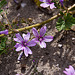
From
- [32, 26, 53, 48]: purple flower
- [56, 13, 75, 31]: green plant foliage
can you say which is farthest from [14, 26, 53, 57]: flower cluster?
[56, 13, 75, 31]: green plant foliage

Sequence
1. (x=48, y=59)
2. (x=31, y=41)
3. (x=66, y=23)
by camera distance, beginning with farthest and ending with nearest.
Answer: (x=48, y=59) < (x=66, y=23) < (x=31, y=41)

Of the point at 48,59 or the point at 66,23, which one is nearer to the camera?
the point at 66,23

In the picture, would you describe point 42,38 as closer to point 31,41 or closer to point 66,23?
point 31,41

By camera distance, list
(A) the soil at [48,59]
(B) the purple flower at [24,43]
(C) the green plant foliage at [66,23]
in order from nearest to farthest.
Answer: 1. (B) the purple flower at [24,43]
2. (C) the green plant foliage at [66,23]
3. (A) the soil at [48,59]

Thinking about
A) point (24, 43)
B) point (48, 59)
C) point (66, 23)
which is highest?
point (66, 23)

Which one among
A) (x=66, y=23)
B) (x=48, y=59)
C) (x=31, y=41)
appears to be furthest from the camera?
(x=48, y=59)

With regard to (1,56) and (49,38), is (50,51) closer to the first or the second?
(49,38)

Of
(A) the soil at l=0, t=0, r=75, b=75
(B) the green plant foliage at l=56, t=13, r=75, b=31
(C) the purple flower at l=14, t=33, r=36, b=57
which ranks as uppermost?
(B) the green plant foliage at l=56, t=13, r=75, b=31

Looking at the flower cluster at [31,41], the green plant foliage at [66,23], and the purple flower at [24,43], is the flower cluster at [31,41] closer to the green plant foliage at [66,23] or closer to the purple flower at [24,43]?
the purple flower at [24,43]

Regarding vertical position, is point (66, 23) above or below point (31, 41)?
above

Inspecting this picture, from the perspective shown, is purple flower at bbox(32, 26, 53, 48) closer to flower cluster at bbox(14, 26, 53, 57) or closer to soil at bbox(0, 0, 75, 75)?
flower cluster at bbox(14, 26, 53, 57)

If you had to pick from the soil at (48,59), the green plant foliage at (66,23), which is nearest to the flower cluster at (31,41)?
the green plant foliage at (66,23)

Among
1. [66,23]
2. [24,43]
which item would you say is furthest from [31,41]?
[66,23]
